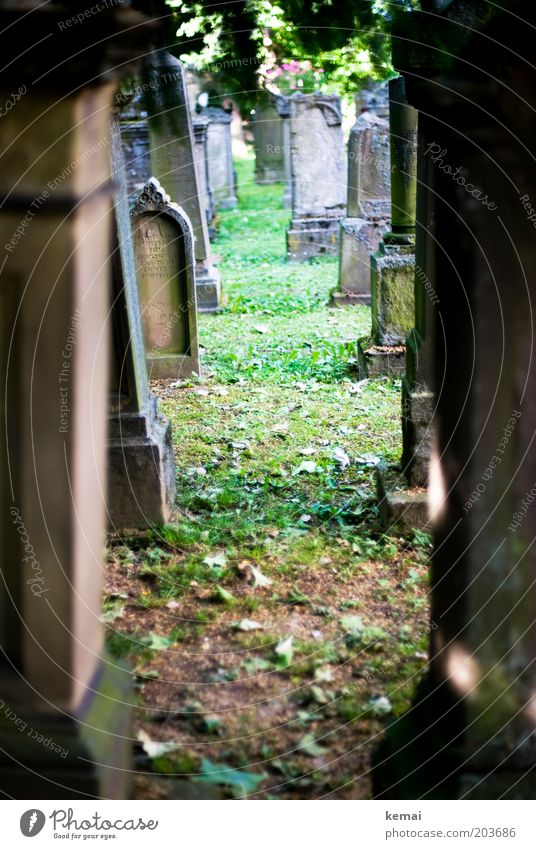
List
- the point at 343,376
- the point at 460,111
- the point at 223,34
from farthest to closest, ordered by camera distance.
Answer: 1. the point at 343,376
2. the point at 223,34
3. the point at 460,111

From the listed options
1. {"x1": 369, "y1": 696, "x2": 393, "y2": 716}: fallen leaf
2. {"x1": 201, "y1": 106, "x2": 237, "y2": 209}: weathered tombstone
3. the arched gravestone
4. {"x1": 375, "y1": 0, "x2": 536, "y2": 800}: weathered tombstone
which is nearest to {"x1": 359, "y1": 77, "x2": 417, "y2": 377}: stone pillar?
the arched gravestone

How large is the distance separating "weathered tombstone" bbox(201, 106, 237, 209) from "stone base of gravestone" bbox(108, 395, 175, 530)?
44.2 feet

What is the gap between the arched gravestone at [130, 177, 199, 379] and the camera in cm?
708

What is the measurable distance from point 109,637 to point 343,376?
4.39 metres

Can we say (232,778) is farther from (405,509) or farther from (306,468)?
(306,468)

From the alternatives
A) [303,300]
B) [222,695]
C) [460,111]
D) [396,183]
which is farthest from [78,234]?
[303,300]

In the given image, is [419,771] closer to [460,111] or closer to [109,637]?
[109,637]

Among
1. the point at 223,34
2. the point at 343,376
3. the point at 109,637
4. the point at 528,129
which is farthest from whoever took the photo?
the point at 343,376

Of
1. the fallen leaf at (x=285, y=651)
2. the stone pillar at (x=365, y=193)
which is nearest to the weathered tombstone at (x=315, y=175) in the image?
the stone pillar at (x=365, y=193)

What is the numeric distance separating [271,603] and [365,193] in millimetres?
7040

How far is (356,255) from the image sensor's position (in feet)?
33.0

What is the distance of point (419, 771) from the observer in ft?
8.14

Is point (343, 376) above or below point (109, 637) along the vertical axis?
above

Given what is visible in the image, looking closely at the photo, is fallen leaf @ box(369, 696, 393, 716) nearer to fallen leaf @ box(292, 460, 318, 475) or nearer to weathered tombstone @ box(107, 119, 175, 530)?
weathered tombstone @ box(107, 119, 175, 530)
